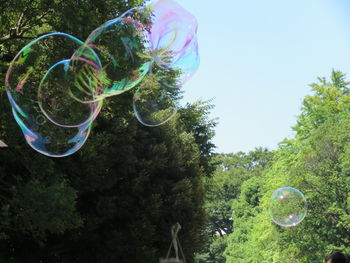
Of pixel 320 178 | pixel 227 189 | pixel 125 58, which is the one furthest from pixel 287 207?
pixel 227 189

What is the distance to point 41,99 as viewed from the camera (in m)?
11.0

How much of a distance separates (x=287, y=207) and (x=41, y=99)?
9437 millimetres

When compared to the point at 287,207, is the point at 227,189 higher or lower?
higher

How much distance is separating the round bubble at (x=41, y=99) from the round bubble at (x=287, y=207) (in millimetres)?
6602

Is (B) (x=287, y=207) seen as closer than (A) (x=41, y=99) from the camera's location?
No

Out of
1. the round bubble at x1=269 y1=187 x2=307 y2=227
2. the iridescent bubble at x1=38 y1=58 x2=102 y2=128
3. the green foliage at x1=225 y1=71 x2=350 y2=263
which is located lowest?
the round bubble at x1=269 y1=187 x2=307 y2=227

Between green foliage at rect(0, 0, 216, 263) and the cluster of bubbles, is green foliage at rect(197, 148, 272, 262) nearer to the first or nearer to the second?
green foliage at rect(0, 0, 216, 263)

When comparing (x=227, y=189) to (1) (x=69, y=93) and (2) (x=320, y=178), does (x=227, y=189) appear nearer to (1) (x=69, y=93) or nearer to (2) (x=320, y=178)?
(2) (x=320, y=178)

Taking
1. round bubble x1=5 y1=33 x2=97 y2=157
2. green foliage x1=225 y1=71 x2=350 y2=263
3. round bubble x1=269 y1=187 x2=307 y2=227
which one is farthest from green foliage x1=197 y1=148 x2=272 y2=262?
round bubble x1=5 y1=33 x2=97 y2=157

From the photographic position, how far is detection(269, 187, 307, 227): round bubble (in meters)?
15.5

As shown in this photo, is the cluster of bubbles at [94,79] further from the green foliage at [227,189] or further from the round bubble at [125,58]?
the green foliage at [227,189]

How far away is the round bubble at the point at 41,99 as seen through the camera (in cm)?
1116

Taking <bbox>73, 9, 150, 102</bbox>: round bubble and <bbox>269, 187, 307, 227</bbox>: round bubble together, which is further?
<bbox>269, 187, 307, 227</bbox>: round bubble

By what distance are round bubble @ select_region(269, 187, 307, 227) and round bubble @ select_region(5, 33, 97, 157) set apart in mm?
6602
